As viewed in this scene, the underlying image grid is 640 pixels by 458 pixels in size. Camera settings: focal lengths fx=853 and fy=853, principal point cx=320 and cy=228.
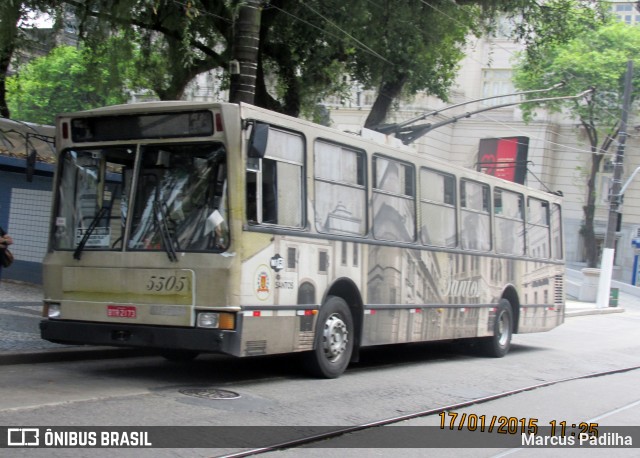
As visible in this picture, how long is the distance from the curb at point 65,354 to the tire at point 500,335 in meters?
6.24

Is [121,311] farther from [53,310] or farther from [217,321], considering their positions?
[217,321]

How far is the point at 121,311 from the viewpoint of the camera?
9047mm

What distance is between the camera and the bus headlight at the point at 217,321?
342 inches

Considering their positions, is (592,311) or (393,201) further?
(592,311)

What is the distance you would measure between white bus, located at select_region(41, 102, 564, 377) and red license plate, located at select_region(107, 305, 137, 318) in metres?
0.01

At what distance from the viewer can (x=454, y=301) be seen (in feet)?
44.3

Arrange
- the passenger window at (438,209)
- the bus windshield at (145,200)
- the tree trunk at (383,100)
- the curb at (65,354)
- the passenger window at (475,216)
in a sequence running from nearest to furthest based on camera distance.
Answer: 1. the bus windshield at (145,200)
2. the curb at (65,354)
3. the passenger window at (438,209)
4. the passenger window at (475,216)
5. the tree trunk at (383,100)

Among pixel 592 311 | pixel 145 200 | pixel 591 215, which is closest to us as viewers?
pixel 145 200

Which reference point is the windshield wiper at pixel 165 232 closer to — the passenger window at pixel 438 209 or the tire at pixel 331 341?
the tire at pixel 331 341

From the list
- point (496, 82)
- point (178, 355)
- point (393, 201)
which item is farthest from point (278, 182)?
point (496, 82)

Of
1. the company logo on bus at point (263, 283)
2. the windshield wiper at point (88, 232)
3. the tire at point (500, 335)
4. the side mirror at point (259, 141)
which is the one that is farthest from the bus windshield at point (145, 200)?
the tire at point (500, 335)

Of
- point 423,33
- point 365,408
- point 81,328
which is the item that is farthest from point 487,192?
point 81,328

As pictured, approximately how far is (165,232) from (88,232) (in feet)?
3.32

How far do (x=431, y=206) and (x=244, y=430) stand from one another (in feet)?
21.0
